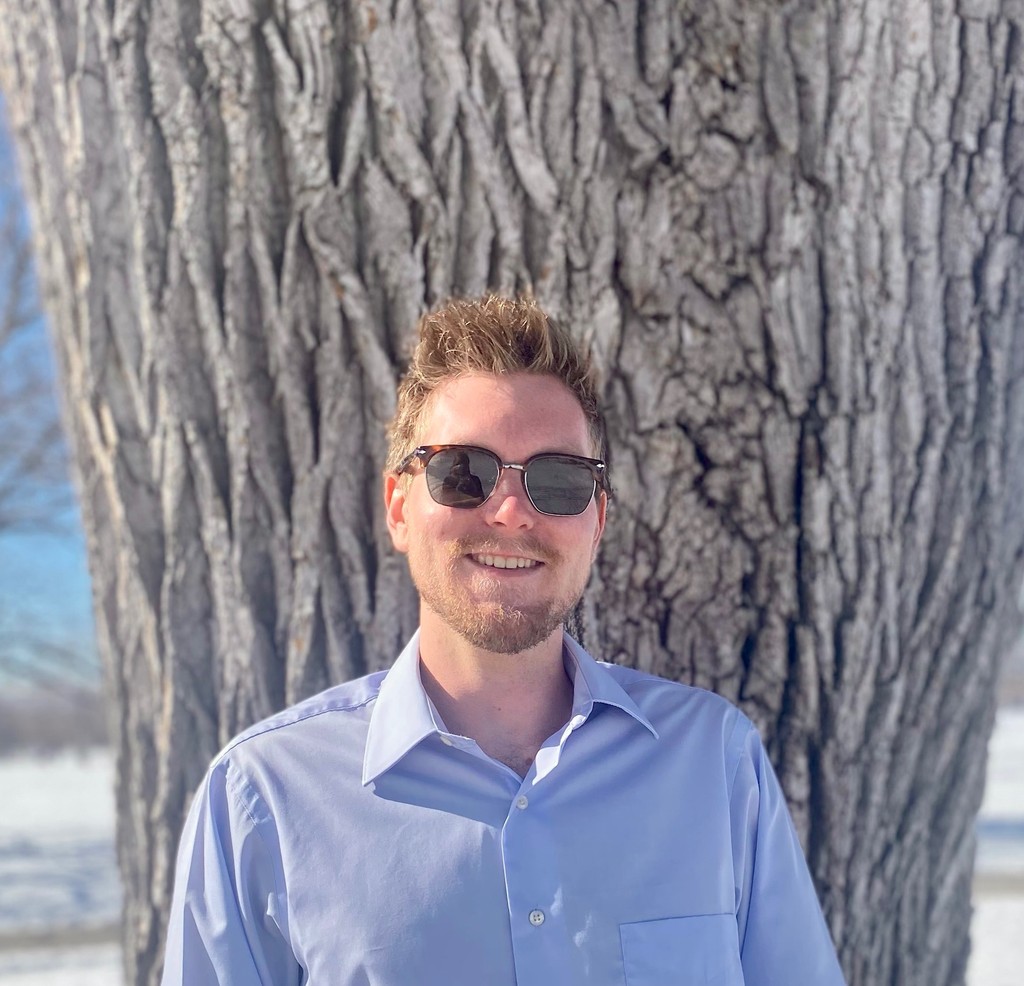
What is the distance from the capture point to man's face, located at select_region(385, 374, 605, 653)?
1872 millimetres

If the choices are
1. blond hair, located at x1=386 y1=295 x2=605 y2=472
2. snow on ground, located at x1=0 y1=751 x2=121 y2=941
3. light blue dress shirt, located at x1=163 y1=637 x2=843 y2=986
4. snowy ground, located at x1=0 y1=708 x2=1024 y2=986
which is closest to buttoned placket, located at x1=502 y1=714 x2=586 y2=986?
light blue dress shirt, located at x1=163 y1=637 x2=843 y2=986

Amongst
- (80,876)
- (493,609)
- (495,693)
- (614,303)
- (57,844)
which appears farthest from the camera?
(57,844)

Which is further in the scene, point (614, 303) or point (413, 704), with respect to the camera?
point (614, 303)

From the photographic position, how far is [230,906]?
5.73 feet

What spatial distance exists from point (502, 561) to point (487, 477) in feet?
0.47

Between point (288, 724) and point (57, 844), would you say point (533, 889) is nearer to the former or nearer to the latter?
point (288, 724)

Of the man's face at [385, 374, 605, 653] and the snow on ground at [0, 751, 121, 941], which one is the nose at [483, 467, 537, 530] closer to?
the man's face at [385, 374, 605, 653]

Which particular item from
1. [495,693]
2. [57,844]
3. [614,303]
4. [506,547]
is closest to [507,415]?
[506,547]

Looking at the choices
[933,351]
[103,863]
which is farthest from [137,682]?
[103,863]

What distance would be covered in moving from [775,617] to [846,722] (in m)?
0.30

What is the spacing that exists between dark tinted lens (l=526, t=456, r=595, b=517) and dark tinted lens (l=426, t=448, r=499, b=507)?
2.7 inches

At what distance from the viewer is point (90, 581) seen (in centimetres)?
279

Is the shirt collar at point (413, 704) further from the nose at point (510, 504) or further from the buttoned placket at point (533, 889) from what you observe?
the nose at point (510, 504)

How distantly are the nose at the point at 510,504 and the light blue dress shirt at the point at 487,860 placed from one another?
305 mm
